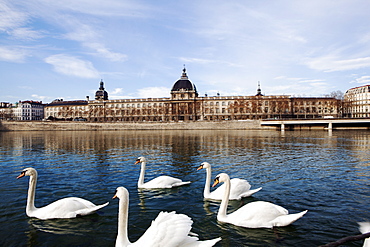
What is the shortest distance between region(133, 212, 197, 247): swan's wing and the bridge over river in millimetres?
64132

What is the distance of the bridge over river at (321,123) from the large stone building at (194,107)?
3149cm

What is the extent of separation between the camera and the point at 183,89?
119375mm

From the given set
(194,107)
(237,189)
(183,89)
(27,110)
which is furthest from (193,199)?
(27,110)

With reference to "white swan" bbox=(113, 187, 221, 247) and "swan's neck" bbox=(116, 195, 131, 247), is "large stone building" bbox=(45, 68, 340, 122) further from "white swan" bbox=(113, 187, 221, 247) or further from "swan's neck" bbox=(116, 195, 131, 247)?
"white swan" bbox=(113, 187, 221, 247)

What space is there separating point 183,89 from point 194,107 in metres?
9.81

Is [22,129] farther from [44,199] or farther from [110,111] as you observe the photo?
[44,199]

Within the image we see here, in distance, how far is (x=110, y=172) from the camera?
13.8 metres

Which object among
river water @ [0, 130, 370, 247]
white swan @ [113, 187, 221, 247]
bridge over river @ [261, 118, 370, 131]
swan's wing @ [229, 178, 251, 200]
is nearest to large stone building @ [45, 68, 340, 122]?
bridge over river @ [261, 118, 370, 131]

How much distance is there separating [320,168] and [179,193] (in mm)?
8962

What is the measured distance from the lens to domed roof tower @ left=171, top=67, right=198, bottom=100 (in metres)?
119

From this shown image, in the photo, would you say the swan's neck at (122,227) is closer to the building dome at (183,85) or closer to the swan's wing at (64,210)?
the swan's wing at (64,210)

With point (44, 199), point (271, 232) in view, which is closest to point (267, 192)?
point (271, 232)

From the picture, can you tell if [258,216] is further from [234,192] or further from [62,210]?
[62,210]

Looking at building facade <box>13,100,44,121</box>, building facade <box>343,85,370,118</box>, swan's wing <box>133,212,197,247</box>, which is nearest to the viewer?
swan's wing <box>133,212,197,247</box>
